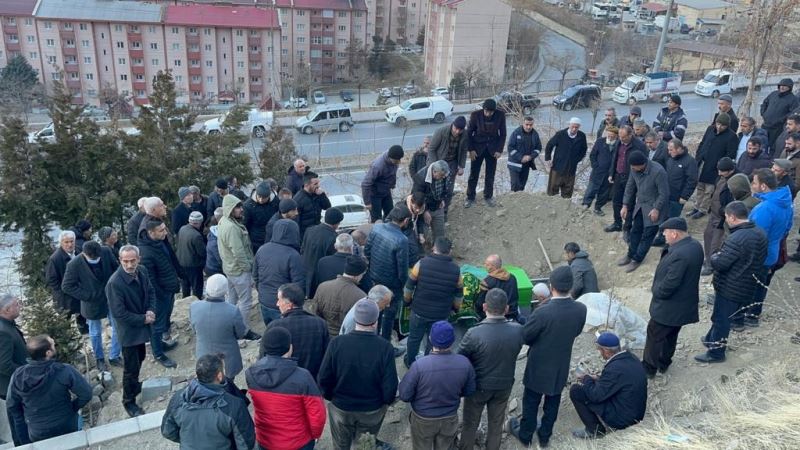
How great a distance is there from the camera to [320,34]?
193 ft

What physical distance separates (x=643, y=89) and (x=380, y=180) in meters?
37.3

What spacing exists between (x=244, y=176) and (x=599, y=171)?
38.2ft

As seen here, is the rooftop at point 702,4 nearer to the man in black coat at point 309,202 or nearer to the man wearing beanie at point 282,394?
the man in black coat at point 309,202

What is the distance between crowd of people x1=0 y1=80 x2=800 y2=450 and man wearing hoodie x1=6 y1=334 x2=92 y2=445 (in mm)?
15

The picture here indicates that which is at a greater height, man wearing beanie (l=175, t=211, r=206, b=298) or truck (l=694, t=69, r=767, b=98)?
man wearing beanie (l=175, t=211, r=206, b=298)

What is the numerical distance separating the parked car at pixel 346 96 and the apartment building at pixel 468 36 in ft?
26.5

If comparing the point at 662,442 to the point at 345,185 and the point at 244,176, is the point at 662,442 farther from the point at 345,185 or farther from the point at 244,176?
the point at 345,185

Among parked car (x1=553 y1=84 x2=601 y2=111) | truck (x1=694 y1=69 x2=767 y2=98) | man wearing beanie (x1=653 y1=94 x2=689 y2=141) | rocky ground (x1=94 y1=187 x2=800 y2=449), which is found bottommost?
parked car (x1=553 y1=84 x2=601 y2=111)

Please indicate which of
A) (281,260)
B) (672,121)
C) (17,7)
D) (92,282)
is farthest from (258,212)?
(17,7)

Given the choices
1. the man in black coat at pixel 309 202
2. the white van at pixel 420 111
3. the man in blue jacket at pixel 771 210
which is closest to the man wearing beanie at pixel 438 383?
the man in blue jacket at pixel 771 210

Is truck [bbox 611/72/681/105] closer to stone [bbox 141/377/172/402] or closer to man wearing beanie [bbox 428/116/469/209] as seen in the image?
man wearing beanie [bbox 428/116/469/209]

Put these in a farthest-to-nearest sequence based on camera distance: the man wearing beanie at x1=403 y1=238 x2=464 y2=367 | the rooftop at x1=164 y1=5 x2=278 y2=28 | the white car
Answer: the rooftop at x1=164 y1=5 x2=278 y2=28, the white car, the man wearing beanie at x1=403 y1=238 x2=464 y2=367

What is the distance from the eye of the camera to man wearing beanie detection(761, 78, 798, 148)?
1056 centimetres

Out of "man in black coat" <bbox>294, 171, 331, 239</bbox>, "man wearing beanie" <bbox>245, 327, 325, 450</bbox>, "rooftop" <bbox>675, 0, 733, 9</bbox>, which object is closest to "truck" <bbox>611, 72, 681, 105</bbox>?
"rooftop" <bbox>675, 0, 733, 9</bbox>
